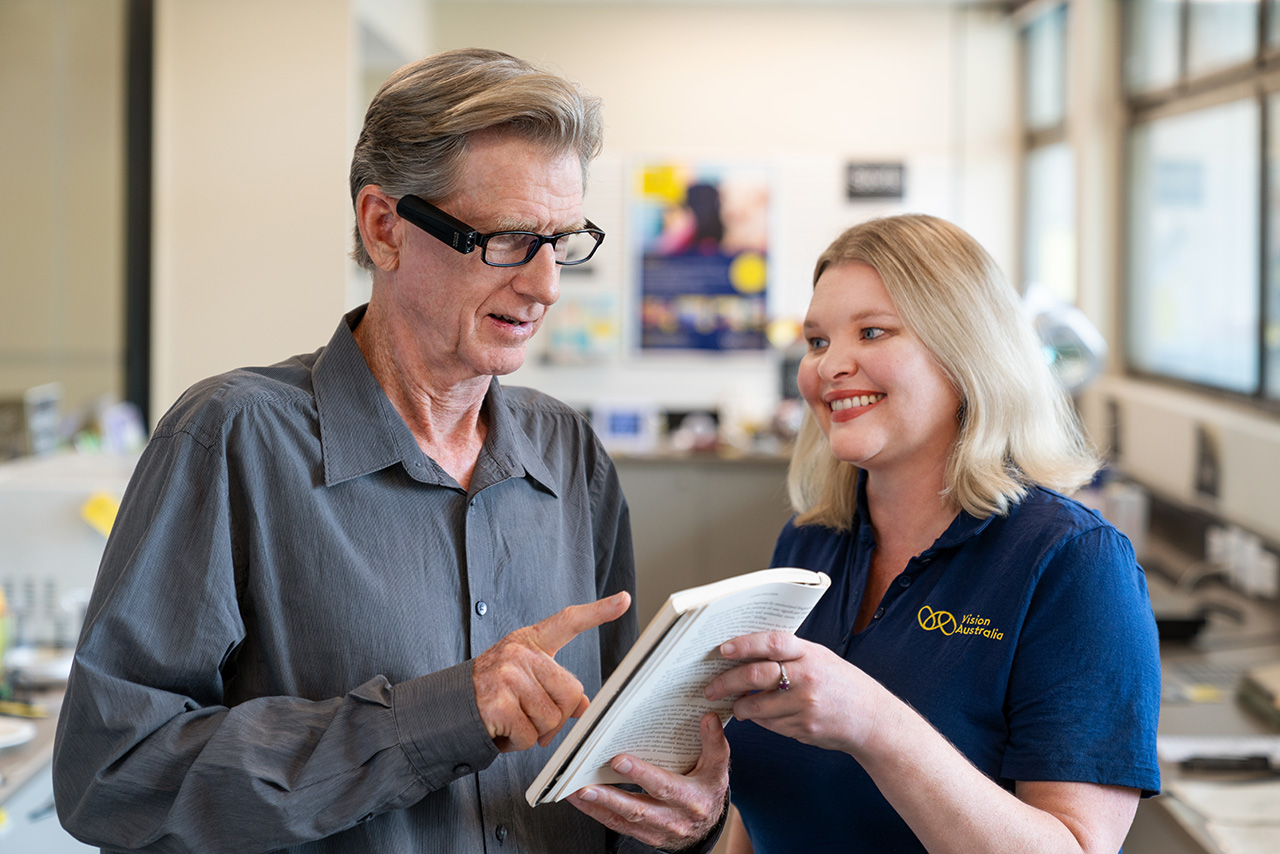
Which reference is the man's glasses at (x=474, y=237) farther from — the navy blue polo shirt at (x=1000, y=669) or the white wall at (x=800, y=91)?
the white wall at (x=800, y=91)

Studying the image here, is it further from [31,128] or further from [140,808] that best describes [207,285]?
[140,808]

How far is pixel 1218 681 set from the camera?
2459 millimetres

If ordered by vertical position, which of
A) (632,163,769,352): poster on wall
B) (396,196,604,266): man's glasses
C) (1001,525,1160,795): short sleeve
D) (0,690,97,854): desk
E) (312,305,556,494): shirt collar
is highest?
(632,163,769,352): poster on wall

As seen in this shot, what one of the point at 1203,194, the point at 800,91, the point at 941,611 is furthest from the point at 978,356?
the point at 800,91

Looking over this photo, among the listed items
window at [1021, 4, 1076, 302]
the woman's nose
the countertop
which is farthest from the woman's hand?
window at [1021, 4, 1076, 302]

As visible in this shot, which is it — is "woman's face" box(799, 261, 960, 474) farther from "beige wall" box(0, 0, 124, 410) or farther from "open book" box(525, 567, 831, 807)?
"beige wall" box(0, 0, 124, 410)

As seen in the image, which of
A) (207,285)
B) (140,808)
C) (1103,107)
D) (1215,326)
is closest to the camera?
(140,808)

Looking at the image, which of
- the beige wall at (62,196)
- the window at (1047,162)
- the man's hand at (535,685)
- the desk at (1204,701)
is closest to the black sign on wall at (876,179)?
the window at (1047,162)

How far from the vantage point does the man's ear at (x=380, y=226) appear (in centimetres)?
114

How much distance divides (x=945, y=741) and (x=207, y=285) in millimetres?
3884

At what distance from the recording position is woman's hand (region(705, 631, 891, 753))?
3.21ft

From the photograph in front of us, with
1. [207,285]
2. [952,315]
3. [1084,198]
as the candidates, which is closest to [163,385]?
[207,285]

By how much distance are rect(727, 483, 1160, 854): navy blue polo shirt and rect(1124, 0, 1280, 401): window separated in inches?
105

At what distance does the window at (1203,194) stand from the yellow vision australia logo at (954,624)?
8.91ft
